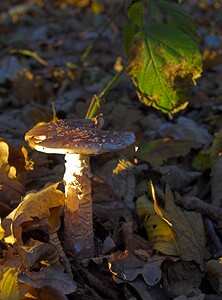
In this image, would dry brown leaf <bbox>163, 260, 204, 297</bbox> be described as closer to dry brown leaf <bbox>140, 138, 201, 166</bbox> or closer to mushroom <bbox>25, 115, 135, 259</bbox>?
mushroom <bbox>25, 115, 135, 259</bbox>

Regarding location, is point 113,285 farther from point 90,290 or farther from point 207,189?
point 207,189

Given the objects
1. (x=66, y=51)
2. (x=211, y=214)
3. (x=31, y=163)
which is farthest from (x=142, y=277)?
(x=66, y=51)

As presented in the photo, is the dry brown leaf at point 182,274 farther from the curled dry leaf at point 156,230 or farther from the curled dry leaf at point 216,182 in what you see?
the curled dry leaf at point 216,182

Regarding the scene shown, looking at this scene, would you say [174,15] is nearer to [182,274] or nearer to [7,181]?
[7,181]

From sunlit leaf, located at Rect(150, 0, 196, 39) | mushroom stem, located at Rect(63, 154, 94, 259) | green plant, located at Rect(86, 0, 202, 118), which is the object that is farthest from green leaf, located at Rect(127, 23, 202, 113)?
mushroom stem, located at Rect(63, 154, 94, 259)

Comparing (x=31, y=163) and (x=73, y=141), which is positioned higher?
(x=73, y=141)

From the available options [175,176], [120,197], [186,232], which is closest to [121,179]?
[120,197]
